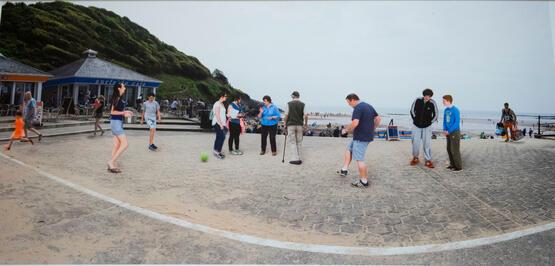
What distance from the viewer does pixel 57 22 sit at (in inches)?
1316

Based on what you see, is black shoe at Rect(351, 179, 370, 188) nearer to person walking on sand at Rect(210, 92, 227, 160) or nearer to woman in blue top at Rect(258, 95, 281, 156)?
woman in blue top at Rect(258, 95, 281, 156)

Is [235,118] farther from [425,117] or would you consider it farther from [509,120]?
[509,120]

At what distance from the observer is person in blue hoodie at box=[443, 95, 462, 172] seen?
21.6 feet

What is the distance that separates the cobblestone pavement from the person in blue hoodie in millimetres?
357

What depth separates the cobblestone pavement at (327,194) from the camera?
3533mm

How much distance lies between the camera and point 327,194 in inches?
193

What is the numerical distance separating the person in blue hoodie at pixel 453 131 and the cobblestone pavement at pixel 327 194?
0.36 metres

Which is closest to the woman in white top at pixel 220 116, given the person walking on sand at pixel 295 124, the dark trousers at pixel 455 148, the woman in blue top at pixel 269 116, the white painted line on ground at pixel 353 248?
the woman in blue top at pixel 269 116

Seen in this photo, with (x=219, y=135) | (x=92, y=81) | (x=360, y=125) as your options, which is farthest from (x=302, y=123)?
(x=92, y=81)

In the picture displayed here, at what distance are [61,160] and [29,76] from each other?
15750 mm

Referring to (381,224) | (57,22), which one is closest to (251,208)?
(381,224)

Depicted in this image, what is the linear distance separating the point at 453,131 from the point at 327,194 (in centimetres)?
368

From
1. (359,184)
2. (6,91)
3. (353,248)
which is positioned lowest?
(353,248)

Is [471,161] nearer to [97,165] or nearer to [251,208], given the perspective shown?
[251,208]
